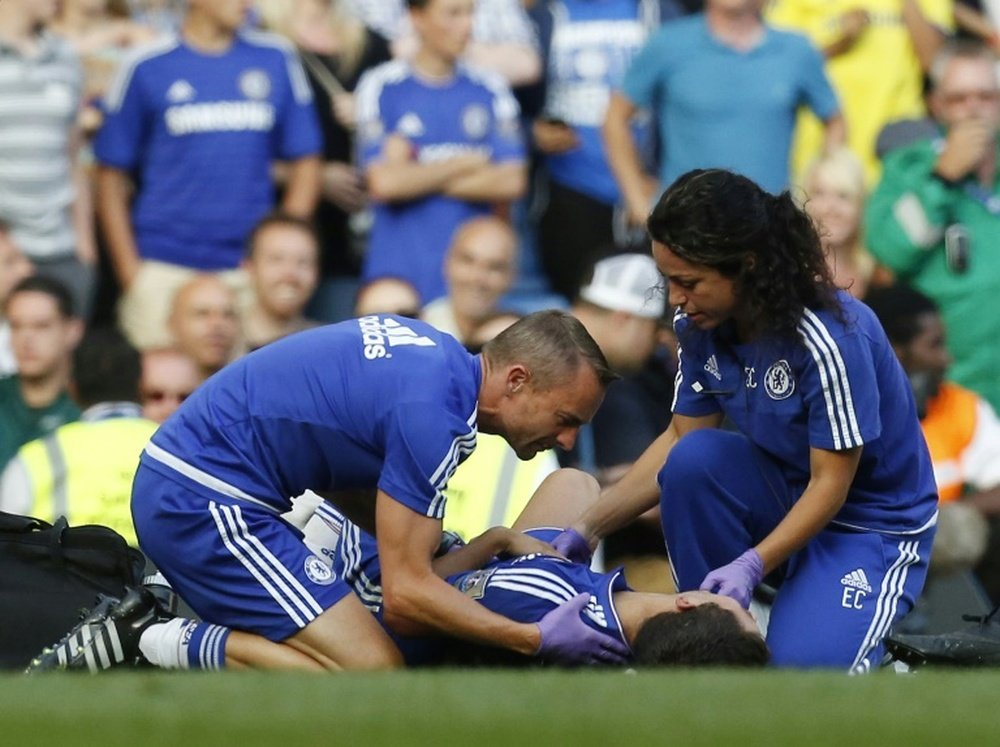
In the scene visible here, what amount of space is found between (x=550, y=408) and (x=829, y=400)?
634mm

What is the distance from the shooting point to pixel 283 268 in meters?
7.76

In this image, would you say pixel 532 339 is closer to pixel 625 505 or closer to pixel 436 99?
pixel 625 505

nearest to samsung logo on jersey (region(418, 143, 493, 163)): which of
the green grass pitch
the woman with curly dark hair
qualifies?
the woman with curly dark hair

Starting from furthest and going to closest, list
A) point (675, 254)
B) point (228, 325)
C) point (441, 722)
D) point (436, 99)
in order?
point (436, 99) → point (228, 325) → point (675, 254) → point (441, 722)

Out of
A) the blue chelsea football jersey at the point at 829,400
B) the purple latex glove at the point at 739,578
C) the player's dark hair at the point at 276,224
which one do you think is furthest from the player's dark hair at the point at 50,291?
the purple latex glove at the point at 739,578

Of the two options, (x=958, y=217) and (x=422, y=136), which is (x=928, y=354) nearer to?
(x=958, y=217)

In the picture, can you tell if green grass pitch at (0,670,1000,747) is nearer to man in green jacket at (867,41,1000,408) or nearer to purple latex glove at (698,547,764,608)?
purple latex glove at (698,547,764,608)

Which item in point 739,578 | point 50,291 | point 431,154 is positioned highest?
point 431,154

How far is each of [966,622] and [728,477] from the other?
4.68 ft

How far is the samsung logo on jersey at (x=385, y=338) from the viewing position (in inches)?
189

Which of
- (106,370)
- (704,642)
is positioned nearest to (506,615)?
(704,642)

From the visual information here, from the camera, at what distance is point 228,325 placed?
→ 7492 mm

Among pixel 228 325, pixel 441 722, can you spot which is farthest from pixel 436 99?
pixel 441 722

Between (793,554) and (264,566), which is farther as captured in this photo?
(793,554)
